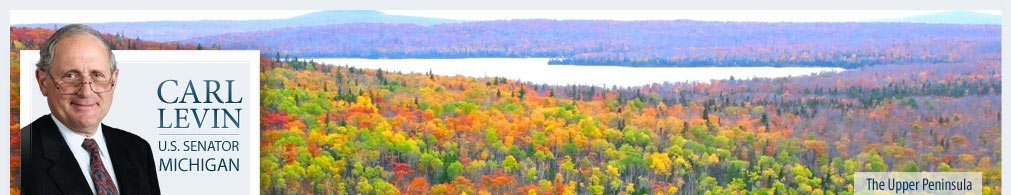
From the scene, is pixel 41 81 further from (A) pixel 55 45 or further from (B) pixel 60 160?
(B) pixel 60 160

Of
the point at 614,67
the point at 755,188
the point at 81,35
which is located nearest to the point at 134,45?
the point at 81,35

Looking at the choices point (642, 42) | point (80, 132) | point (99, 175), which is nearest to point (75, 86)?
point (80, 132)

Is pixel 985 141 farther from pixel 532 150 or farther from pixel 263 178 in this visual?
pixel 263 178

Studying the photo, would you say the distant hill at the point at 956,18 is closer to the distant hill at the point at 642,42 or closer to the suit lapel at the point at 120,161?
the distant hill at the point at 642,42

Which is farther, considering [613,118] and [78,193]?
[613,118]

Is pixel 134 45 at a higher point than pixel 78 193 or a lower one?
higher

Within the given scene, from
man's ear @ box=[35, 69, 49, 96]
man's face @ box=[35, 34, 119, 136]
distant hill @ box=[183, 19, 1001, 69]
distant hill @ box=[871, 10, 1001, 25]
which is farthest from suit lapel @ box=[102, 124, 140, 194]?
distant hill @ box=[871, 10, 1001, 25]

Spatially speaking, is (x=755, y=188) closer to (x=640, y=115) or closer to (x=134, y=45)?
(x=640, y=115)
